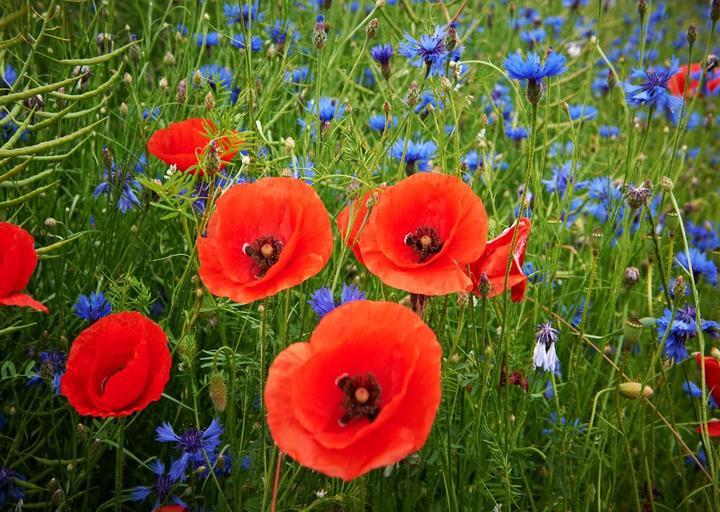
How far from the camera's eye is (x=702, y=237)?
229 centimetres

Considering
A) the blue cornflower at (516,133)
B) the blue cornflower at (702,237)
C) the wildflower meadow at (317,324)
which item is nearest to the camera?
the wildflower meadow at (317,324)

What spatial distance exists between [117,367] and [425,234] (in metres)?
0.46

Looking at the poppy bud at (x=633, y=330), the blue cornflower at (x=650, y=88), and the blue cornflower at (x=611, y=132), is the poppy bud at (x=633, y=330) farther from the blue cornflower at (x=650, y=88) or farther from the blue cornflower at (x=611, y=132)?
the blue cornflower at (x=611, y=132)

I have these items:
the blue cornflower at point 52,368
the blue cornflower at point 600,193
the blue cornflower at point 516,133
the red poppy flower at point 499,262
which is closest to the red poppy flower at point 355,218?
the red poppy flower at point 499,262

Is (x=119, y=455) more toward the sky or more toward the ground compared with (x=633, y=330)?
more toward the ground

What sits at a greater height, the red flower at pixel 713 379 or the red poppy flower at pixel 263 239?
the red flower at pixel 713 379

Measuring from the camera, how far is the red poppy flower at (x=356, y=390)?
75cm

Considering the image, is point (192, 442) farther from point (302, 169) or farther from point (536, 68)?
point (536, 68)

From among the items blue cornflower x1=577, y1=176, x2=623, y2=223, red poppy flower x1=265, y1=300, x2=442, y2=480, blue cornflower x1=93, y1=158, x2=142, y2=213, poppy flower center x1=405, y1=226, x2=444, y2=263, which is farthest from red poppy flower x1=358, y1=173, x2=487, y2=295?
blue cornflower x1=577, y1=176, x2=623, y2=223

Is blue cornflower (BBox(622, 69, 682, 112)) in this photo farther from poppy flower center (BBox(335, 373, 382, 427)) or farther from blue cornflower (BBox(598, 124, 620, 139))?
poppy flower center (BBox(335, 373, 382, 427))

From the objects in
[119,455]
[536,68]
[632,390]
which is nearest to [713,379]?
[632,390]

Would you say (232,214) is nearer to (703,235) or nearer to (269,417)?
(269,417)

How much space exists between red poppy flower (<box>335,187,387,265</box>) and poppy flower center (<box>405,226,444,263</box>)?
2.7 inches

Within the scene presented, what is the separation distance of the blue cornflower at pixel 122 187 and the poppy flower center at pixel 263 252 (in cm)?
56
